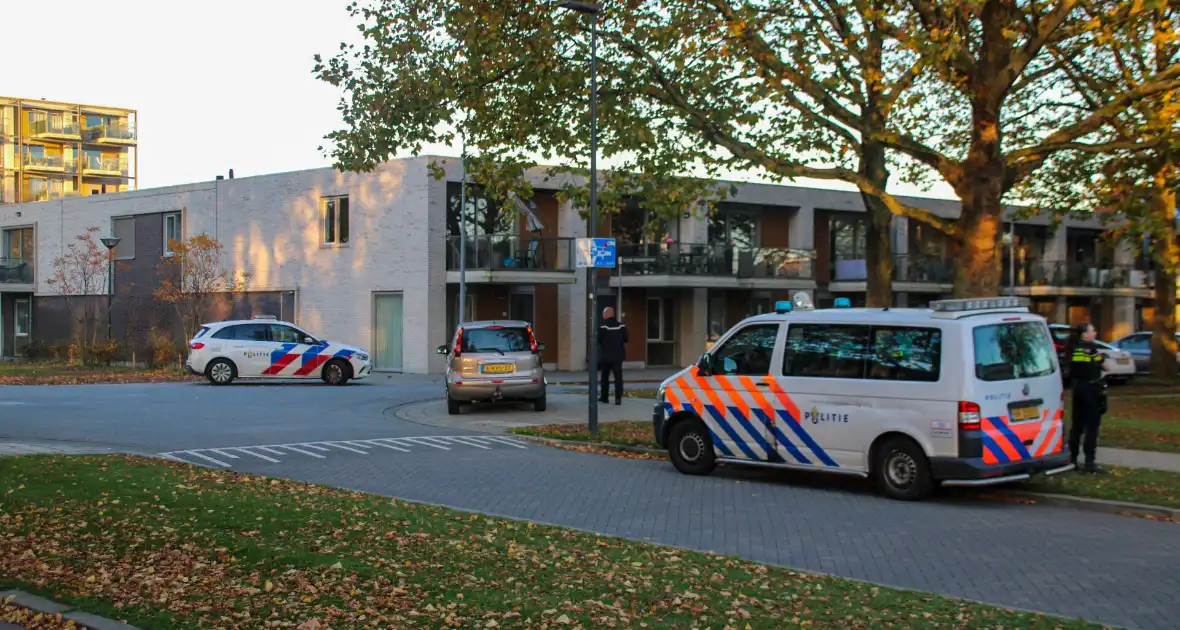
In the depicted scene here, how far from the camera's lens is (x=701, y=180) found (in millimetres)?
18922

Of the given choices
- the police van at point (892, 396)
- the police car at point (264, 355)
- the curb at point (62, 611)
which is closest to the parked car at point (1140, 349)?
the police car at point (264, 355)

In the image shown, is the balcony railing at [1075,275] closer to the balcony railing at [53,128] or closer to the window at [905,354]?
the window at [905,354]

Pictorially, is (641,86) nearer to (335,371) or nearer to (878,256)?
(878,256)

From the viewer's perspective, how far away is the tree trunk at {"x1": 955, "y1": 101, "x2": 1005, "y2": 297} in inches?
639

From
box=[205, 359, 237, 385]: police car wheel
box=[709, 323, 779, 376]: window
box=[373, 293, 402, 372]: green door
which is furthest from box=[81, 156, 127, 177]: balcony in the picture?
box=[709, 323, 779, 376]: window

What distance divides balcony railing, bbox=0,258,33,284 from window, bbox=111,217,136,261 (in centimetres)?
671

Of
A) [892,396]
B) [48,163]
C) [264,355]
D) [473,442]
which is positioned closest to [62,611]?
[892,396]

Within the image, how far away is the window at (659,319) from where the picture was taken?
40875mm

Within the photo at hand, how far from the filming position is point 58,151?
9281 centimetres

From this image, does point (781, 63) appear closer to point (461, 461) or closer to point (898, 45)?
point (898, 45)

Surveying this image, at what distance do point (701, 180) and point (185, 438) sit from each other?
9079 mm

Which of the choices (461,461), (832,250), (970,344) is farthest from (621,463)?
(832,250)

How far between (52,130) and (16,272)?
167ft

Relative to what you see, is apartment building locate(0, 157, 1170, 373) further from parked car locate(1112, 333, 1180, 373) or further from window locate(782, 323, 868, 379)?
window locate(782, 323, 868, 379)
